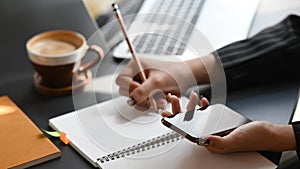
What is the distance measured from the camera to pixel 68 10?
4.75 ft

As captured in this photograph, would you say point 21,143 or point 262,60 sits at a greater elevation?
point 21,143

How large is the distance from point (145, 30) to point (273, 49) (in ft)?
0.90

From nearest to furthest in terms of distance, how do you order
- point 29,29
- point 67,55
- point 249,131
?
point 249,131 < point 67,55 < point 29,29

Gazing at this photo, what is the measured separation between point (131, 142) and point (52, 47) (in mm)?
325

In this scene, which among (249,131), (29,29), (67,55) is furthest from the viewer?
(29,29)

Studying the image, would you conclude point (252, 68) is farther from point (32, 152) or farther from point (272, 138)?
point (32, 152)

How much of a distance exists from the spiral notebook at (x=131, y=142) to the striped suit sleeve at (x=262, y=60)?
0.55 ft

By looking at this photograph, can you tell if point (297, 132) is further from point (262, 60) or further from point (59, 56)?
point (59, 56)

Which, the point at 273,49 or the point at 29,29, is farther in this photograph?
the point at 29,29

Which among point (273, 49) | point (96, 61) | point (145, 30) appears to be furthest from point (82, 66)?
point (273, 49)

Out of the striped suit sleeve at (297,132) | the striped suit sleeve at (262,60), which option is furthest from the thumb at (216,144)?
the striped suit sleeve at (262,60)

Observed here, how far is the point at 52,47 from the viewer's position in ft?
3.86

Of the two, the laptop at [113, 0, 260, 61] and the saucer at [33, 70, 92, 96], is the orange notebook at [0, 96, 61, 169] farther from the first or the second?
the laptop at [113, 0, 260, 61]

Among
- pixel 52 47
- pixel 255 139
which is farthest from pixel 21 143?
pixel 255 139
